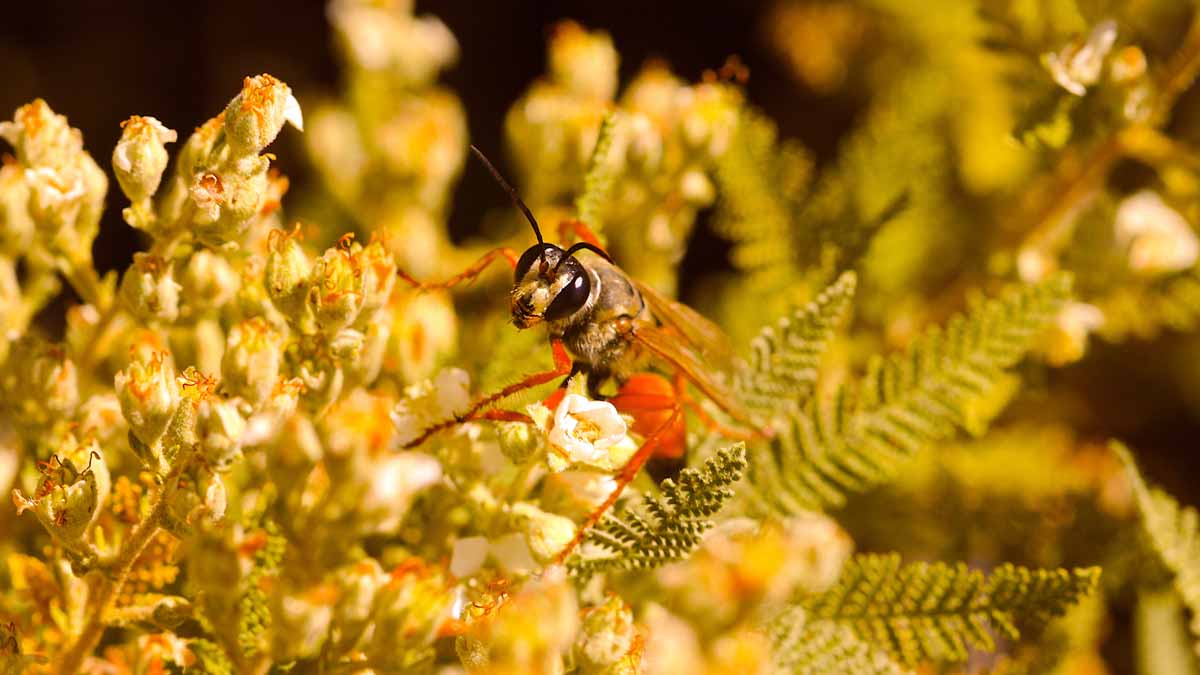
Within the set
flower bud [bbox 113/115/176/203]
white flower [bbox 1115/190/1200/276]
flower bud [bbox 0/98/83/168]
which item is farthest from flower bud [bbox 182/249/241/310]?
white flower [bbox 1115/190/1200/276]

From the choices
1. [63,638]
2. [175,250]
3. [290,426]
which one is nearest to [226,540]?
[290,426]

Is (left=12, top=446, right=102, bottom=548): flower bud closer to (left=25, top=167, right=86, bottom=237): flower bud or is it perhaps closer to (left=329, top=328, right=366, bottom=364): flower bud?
(left=329, top=328, right=366, bottom=364): flower bud

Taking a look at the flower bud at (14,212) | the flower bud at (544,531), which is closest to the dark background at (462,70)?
the flower bud at (14,212)

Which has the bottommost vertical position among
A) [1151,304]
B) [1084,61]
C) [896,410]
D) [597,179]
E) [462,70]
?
[896,410]

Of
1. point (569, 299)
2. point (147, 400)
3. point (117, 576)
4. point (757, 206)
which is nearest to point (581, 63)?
point (757, 206)

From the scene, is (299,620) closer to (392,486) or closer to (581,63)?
(392,486)
